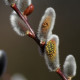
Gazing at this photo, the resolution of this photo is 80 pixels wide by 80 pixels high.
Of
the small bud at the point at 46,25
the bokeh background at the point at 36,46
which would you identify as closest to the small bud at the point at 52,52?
the small bud at the point at 46,25

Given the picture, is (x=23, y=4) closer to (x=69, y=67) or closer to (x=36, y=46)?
(x=69, y=67)

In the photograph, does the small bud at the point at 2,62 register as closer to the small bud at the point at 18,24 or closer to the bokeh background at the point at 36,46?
the small bud at the point at 18,24

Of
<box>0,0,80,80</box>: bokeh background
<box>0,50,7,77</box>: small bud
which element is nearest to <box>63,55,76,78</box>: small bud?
<box>0,50,7,77</box>: small bud

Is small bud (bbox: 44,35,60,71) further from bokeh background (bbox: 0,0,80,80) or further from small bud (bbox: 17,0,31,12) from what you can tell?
bokeh background (bbox: 0,0,80,80)

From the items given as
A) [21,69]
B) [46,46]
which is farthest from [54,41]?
[21,69]

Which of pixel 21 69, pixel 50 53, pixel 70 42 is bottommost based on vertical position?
pixel 70 42

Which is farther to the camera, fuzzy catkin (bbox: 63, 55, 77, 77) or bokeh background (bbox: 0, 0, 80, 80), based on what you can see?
bokeh background (bbox: 0, 0, 80, 80)

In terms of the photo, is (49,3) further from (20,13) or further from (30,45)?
(20,13)
